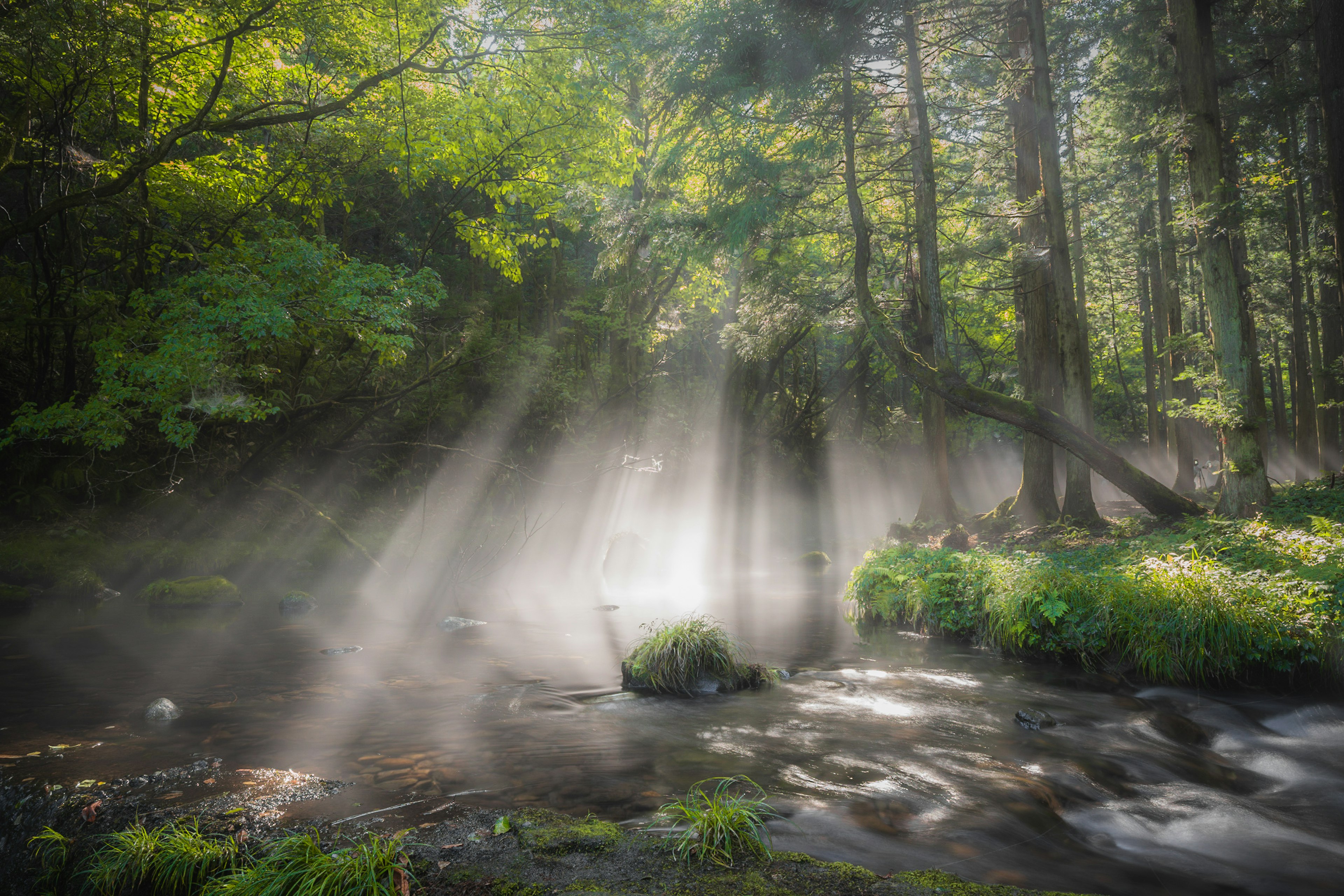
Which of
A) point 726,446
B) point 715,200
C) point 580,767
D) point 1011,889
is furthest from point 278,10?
point 726,446

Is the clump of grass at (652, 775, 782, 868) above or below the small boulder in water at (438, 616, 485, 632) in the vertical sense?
below

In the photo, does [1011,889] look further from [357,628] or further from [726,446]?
[726,446]

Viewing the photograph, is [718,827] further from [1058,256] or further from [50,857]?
[1058,256]

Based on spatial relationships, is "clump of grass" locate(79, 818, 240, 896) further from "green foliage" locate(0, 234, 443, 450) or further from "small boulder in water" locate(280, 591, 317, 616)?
"small boulder in water" locate(280, 591, 317, 616)

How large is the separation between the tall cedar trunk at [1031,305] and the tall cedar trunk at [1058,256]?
353mm

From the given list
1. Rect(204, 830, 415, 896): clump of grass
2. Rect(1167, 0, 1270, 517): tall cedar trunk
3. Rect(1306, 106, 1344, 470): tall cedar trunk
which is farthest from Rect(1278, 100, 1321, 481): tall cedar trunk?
Rect(204, 830, 415, 896): clump of grass

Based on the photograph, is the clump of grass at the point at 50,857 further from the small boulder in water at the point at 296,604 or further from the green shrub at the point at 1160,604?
the small boulder in water at the point at 296,604

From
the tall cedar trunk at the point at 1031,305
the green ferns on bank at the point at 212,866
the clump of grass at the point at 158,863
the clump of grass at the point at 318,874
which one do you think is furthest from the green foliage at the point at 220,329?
the tall cedar trunk at the point at 1031,305

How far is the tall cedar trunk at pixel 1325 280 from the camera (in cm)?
1512

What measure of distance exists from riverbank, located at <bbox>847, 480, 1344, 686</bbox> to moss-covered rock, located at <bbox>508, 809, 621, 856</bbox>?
6617mm

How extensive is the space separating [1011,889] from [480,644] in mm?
8683

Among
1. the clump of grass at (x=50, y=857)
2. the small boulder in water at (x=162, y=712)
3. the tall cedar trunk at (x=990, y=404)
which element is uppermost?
the tall cedar trunk at (x=990, y=404)

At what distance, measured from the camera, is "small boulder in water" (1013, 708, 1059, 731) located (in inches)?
251

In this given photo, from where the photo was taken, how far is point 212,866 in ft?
11.7
